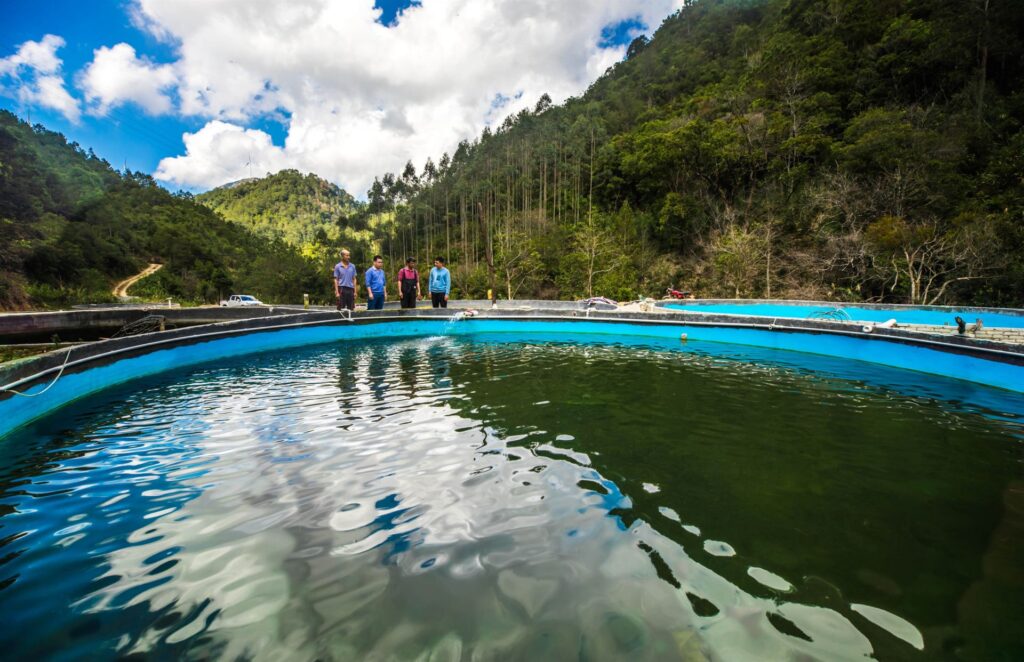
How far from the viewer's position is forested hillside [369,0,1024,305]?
1556 centimetres

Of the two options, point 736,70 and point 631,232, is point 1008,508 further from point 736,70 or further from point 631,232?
point 736,70

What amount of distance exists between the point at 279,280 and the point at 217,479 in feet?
109

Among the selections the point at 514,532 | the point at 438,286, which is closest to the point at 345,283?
the point at 438,286

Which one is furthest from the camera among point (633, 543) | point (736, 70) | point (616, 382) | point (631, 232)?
point (736, 70)

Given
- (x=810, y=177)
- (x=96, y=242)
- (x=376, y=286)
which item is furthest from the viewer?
(x=96, y=242)

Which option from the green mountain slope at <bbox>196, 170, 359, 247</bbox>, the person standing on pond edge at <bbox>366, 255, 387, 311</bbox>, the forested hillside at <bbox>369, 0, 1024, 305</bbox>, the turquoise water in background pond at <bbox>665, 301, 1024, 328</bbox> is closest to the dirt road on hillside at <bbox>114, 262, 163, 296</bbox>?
the forested hillside at <bbox>369, 0, 1024, 305</bbox>

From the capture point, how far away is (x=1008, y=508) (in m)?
2.40

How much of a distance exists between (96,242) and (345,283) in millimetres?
41172

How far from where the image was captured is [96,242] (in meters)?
35.1

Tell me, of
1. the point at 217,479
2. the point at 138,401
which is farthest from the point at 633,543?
the point at 138,401

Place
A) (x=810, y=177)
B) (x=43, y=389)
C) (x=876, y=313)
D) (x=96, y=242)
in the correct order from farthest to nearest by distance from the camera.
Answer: (x=96, y=242) < (x=810, y=177) < (x=876, y=313) < (x=43, y=389)

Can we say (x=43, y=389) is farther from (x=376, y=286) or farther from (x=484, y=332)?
(x=484, y=332)

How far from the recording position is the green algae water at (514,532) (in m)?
1.51

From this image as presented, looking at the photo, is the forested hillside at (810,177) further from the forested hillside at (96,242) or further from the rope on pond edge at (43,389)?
the forested hillside at (96,242)
